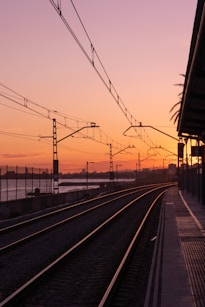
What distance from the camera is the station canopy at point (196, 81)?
960 centimetres

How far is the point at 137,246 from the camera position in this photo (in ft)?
63.4

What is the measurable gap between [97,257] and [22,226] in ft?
34.1

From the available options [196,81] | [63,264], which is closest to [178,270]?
[63,264]

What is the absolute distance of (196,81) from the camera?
1527 centimetres

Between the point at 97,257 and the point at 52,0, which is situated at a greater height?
the point at 52,0

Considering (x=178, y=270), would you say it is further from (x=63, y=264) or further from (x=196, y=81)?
(x=196, y=81)

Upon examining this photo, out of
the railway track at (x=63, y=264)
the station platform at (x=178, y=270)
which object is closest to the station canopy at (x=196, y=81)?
the station platform at (x=178, y=270)

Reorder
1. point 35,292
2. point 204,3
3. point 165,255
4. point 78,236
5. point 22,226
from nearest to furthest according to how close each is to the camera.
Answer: point 204,3
point 35,292
point 165,255
point 78,236
point 22,226

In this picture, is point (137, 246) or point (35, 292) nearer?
point (35, 292)

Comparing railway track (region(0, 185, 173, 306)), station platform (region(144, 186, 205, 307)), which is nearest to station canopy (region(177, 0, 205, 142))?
station platform (region(144, 186, 205, 307))

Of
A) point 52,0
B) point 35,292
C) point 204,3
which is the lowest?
point 35,292

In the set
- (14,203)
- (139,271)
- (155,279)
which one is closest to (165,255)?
(139,271)

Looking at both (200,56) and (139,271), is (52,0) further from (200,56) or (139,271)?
(139,271)

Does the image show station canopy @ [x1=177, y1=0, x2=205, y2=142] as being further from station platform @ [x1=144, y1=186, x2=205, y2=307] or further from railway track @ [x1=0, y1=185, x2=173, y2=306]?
railway track @ [x1=0, y1=185, x2=173, y2=306]
